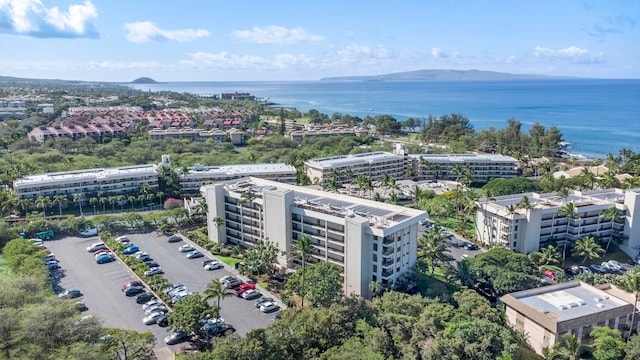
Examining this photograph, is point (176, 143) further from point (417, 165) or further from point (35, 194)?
point (417, 165)

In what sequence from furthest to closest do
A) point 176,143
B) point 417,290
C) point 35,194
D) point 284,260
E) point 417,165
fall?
point 176,143, point 417,165, point 35,194, point 284,260, point 417,290

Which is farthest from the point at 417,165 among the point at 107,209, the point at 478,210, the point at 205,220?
the point at 107,209

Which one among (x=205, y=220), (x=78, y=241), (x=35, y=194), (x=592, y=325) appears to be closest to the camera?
(x=592, y=325)

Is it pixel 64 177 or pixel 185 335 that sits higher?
pixel 64 177

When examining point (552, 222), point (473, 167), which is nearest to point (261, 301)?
point (552, 222)

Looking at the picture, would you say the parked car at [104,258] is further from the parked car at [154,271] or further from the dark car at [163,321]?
the dark car at [163,321]

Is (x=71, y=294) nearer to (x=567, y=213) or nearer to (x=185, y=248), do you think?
(x=185, y=248)

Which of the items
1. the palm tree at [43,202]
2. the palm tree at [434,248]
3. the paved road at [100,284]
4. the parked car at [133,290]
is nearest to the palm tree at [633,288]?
the palm tree at [434,248]
